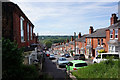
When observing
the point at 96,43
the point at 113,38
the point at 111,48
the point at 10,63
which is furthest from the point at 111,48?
the point at 10,63

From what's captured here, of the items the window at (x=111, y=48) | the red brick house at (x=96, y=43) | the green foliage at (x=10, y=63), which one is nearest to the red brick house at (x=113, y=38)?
the window at (x=111, y=48)

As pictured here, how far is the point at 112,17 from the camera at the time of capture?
28.2m

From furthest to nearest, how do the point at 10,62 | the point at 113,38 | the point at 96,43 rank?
the point at 96,43
the point at 113,38
the point at 10,62

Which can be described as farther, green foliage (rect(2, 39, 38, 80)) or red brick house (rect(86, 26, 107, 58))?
red brick house (rect(86, 26, 107, 58))

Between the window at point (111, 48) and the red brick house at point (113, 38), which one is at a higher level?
the red brick house at point (113, 38)

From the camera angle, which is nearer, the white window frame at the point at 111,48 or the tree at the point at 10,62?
the tree at the point at 10,62

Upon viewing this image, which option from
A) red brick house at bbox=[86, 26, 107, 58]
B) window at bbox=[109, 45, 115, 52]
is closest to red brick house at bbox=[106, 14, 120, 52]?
window at bbox=[109, 45, 115, 52]

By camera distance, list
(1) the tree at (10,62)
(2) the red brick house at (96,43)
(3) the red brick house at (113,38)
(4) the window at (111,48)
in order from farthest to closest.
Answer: (2) the red brick house at (96,43)
(4) the window at (111,48)
(3) the red brick house at (113,38)
(1) the tree at (10,62)

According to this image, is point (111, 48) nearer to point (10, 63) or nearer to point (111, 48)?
point (111, 48)

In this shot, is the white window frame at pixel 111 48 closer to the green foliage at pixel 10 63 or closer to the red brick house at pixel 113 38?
the red brick house at pixel 113 38

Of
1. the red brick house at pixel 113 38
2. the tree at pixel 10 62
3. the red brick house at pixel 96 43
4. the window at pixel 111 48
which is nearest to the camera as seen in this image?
the tree at pixel 10 62

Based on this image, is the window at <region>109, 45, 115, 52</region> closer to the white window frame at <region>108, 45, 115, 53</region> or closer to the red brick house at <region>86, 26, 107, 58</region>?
the white window frame at <region>108, 45, 115, 53</region>

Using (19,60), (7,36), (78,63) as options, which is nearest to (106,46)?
(78,63)

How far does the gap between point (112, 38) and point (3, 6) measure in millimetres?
20670
